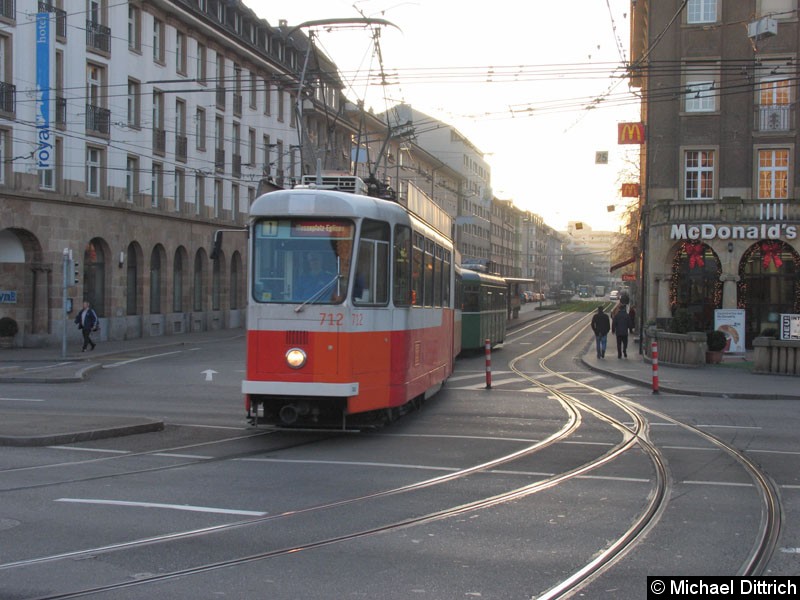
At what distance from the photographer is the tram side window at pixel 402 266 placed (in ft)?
40.7

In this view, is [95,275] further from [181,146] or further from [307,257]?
[307,257]

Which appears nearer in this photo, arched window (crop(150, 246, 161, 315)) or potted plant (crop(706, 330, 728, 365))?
potted plant (crop(706, 330, 728, 365))

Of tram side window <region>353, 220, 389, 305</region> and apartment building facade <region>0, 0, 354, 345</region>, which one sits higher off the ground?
apartment building facade <region>0, 0, 354, 345</region>

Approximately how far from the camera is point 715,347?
27.7 meters

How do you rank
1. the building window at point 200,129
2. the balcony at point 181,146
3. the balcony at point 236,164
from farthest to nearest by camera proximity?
the balcony at point 236,164 < the building window at point 200,129 < the balcony at point 181,146

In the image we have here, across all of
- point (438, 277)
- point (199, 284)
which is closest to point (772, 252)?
point (438, 277)

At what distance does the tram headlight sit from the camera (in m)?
11.4

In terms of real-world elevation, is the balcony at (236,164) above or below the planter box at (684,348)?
above

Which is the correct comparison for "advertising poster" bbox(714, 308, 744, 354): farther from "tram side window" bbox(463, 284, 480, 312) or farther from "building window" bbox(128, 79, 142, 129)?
"building window" bbox(128, 79, 142, 129)

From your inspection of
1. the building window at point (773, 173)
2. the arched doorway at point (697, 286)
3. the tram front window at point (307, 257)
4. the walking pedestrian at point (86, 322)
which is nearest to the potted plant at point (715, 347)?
the arched doorway at point (697, 286)

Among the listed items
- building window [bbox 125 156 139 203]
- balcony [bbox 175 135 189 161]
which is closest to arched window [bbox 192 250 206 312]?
balcony [bbox 175 135 189 161]

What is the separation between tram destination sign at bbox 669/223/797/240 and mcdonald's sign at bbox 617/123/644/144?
14.6 feet

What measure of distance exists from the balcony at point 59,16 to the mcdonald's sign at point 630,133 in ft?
71.0

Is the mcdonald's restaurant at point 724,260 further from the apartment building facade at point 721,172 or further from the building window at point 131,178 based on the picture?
the building window at point 131,178
